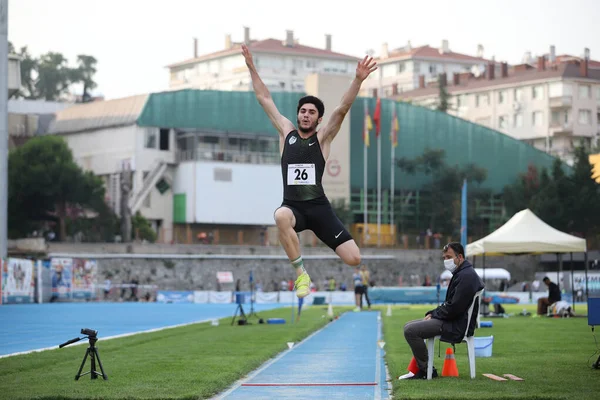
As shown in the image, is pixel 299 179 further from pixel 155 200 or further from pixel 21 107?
pixel 21 107

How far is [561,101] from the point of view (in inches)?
5098

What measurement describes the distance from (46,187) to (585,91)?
6571cm

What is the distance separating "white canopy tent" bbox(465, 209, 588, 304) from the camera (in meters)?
38.3

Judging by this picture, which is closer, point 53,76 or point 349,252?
point 349,252

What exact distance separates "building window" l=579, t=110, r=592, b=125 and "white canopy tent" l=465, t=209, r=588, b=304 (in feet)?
308

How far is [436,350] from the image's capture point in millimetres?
22172

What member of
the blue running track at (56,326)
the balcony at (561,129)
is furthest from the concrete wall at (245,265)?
the balcony at (561,129)

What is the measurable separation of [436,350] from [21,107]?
101m

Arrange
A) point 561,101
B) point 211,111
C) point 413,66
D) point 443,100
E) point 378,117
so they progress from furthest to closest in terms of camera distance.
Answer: point 413,66, point 561,101, point 443,100, point 378,117, point 211,111

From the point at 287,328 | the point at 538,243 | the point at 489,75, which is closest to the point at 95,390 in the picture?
the point at 287,328

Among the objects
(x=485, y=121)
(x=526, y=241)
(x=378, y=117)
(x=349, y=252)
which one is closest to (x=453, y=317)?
(x=349, y=252)

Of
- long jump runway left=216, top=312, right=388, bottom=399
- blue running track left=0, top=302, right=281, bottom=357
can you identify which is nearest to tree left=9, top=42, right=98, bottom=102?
blue running track left=0, top=302, right=281, bottom=357

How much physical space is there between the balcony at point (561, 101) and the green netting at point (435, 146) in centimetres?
1763

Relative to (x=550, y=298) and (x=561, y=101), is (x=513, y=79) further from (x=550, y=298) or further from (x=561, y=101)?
(x=550, y=298)
